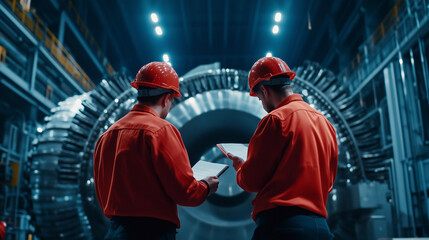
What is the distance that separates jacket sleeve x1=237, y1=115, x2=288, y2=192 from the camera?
149 cm

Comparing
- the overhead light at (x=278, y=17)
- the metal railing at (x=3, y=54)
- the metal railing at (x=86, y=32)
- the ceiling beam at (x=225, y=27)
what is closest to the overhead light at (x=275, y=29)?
the overhead light at (x=278, y=17)

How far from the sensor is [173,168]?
1.51 metres

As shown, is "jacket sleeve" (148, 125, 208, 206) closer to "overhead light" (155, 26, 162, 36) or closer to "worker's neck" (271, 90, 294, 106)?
"worker's neck" (271, 90, 294, 106)

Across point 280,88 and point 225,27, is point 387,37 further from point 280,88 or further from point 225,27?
point 280,88

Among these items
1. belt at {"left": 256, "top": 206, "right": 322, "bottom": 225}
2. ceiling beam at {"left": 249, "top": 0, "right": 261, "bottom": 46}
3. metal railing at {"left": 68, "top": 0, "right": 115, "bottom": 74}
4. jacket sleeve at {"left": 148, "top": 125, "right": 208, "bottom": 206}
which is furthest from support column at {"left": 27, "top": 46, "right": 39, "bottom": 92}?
belt at {"left": 256, "top": 206, "right": 322, "bottom": 225}

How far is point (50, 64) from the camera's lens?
33.7 feet

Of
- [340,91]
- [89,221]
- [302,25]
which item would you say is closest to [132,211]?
[89,221]

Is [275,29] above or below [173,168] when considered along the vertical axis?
above

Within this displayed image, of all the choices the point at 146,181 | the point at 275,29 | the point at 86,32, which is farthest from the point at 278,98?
the point at 86,32

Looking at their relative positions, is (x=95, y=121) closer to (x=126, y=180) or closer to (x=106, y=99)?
(x=106, y=99)

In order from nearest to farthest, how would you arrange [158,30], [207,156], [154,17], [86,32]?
1. [207,156]
2. [154,17]
3. [158,30]
4. [86,32]

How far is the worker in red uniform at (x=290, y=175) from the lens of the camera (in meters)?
1.45

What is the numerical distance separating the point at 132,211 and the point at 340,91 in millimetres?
1875

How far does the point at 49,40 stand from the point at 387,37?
29.3ft
